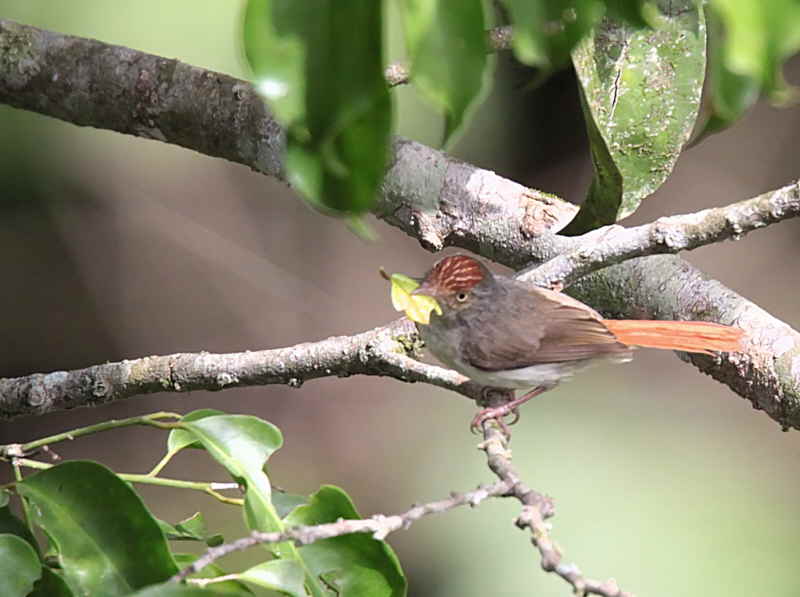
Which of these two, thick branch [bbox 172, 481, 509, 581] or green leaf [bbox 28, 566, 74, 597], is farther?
green leaf [bbox 28, 566, 74, 597]

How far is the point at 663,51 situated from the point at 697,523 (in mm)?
1881

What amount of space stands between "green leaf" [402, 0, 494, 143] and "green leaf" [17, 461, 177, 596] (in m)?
0.68

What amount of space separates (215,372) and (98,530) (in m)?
0.73

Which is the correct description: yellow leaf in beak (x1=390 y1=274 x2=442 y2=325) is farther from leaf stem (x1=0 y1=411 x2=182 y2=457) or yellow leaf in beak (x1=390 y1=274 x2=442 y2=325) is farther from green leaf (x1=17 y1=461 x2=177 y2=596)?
green leaf (x1=17 y1=461 x2=177 y2=596)

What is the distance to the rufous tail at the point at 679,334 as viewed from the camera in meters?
1.86

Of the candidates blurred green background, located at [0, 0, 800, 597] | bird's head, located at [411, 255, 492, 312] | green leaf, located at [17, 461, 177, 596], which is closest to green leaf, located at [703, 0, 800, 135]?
green leaf, located at [17, 461, 177, 596]

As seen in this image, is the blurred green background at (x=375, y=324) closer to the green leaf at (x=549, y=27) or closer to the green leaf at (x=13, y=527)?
the green leaf at (x=13, y=527)

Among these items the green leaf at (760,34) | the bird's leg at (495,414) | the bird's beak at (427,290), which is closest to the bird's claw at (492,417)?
the bird's leg at (495,414)

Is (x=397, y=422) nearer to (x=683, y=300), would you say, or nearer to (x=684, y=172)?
(x=684, y=172)

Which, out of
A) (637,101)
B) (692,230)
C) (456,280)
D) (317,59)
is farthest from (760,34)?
(456,280)

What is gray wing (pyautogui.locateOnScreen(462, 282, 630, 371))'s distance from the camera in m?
2.06

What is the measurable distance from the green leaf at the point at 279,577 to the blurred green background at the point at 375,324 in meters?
2.06

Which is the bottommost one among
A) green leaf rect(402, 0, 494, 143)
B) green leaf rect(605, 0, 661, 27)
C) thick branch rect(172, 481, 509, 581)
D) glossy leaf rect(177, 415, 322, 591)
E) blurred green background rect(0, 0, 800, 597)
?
blurred green background rect(0, 0, 800, 597)

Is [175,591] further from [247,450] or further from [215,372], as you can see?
[215,372]
